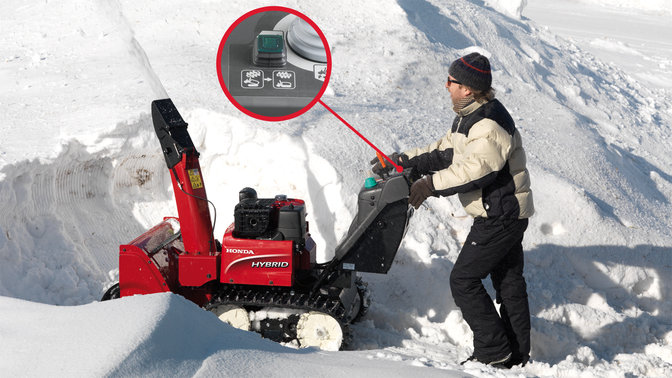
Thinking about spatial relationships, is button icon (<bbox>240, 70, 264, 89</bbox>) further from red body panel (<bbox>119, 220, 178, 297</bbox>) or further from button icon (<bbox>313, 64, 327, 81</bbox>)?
red body panel (<bbox>119, 220, 178, 297</bbox>)

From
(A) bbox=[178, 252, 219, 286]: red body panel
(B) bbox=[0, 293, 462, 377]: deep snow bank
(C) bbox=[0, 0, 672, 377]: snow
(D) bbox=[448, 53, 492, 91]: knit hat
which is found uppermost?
(D) bbox=[448, 53, 492, 91]: knit hat

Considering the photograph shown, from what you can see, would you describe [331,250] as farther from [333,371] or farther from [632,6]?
[632,6]

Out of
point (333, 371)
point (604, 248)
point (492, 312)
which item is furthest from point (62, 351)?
point (604, 248)

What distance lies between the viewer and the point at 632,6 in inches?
993

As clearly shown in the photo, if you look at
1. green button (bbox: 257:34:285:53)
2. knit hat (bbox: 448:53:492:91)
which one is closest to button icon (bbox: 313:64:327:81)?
green button (bbox: 257:34:285:53)

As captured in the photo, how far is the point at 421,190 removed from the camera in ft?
12.7

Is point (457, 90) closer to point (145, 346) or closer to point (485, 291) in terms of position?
point (485, 291)

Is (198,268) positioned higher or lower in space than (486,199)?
lower

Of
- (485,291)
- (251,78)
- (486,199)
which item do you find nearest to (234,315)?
(485,291)

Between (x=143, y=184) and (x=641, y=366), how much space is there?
15.0 feet

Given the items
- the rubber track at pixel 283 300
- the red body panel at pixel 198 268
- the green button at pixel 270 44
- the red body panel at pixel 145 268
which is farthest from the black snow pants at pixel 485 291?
the green button at pixel 270 44

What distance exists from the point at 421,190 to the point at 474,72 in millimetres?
Result: 784

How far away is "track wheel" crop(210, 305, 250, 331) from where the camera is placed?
4391 mm

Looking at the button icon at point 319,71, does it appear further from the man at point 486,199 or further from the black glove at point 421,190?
the black glove at point 421,190
